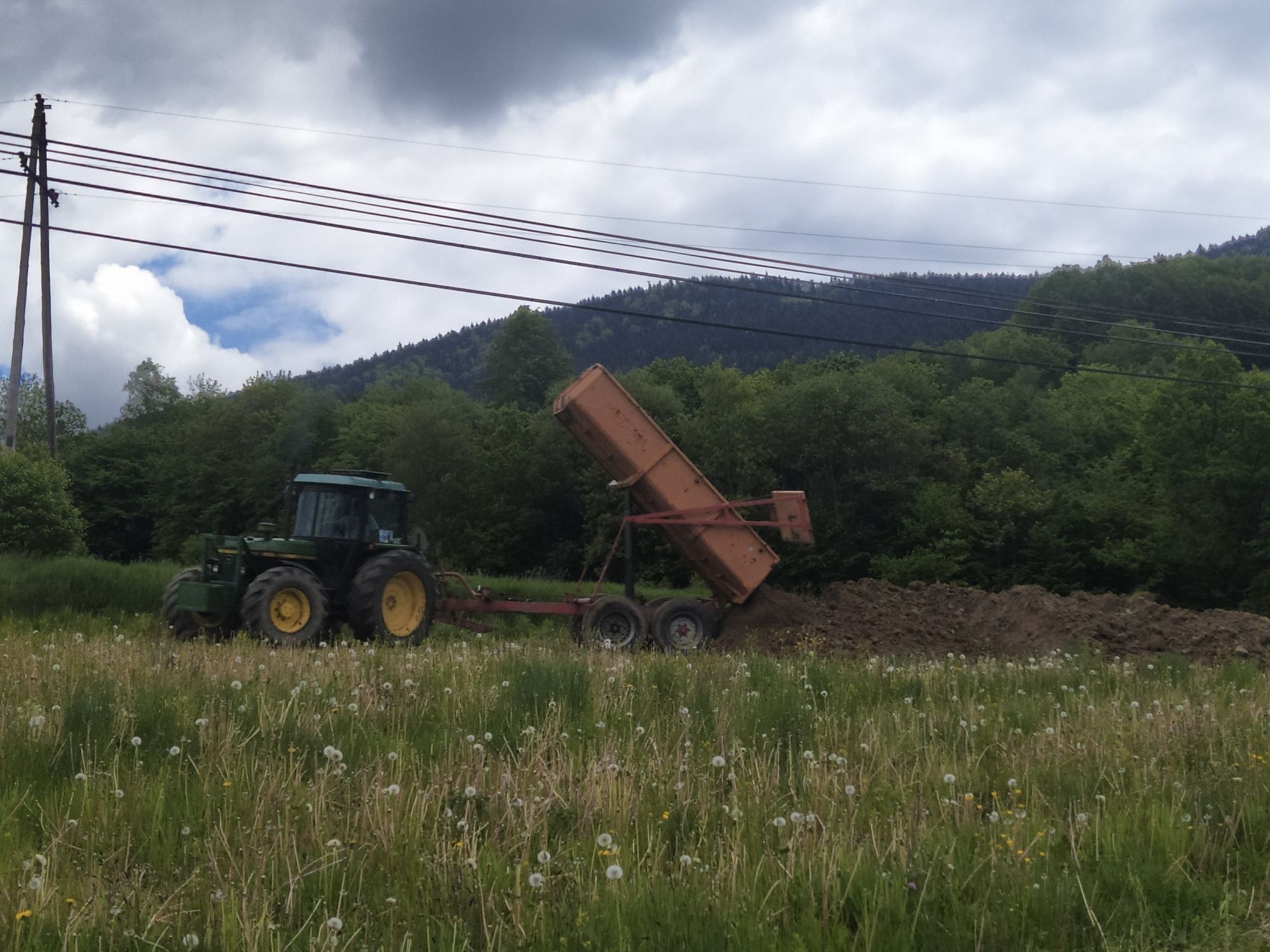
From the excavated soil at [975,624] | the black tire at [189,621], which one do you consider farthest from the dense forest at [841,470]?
the black tire at [189,621]

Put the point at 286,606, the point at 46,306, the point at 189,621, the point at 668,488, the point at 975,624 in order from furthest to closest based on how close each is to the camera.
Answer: the point at 46,306 < the point at 975,624 < the point at 668,488 < the point at 189,621 < the point at 286,606

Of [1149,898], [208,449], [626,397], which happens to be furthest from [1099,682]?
A: [208,449]

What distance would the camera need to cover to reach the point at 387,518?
15.3m

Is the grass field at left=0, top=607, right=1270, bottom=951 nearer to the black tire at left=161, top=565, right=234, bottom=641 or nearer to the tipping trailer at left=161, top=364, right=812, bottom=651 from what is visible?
the tipping trailer at left=161, top=364, right=812, bottom=651

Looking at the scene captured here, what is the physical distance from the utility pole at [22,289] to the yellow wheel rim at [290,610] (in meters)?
14.9

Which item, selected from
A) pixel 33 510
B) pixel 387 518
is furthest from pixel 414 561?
pixel 33 510

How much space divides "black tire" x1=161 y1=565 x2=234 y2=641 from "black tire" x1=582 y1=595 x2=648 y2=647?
514 centimetres

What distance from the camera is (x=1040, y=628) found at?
51.3ft

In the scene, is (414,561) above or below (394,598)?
above

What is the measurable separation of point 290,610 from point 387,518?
7.28ft

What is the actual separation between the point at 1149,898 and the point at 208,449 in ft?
161

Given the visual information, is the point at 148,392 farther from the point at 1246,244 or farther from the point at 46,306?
the point at 1246,244

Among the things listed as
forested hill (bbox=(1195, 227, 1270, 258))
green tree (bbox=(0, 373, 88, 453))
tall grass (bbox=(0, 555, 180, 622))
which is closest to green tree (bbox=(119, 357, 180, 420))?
green tree (bbox=(0, 373, 88, 453))

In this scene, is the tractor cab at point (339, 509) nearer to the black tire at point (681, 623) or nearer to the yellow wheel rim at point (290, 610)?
the yellow wheel rim at point (290, 610)
